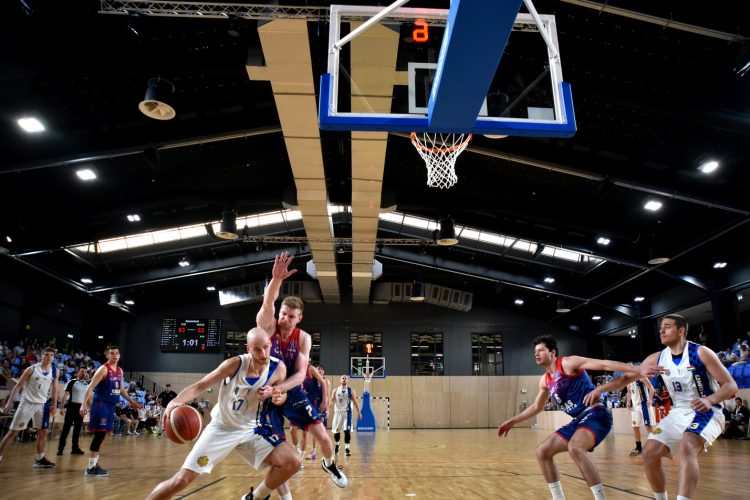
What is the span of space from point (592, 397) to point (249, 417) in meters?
2.86

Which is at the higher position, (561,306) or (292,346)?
(561,306)

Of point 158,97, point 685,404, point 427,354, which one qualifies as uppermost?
point 158,97

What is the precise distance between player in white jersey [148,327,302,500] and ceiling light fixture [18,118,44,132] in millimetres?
9070

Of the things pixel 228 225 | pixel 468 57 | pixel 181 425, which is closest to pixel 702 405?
pixel 468 57

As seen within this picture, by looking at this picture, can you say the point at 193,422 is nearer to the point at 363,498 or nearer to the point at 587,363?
the point at 363,498

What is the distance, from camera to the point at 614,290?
20078 mm

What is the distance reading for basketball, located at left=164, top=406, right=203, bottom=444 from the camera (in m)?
3.35

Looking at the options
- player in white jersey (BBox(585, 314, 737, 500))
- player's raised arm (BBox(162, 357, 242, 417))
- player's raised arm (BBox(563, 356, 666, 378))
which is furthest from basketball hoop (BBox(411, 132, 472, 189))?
player's raised arm (BBox(162, 357, 242, 417))

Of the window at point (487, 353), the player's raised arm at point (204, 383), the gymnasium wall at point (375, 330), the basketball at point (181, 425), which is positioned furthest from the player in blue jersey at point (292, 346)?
the window at point (487, 353)

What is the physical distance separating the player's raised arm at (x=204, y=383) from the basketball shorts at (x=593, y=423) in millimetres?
2860

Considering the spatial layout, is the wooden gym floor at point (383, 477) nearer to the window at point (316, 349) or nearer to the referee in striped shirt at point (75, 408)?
the referee in striped shirt at point (75, 408)

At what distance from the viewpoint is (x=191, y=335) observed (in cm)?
2403

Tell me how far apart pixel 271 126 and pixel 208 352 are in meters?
16.0

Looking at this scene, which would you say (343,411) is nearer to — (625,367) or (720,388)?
(625,367)
